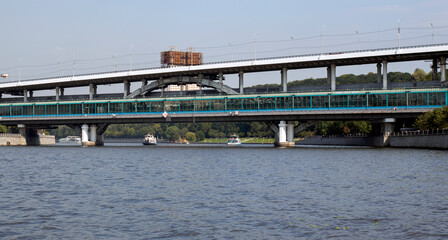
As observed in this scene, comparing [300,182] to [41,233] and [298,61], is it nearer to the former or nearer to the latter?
[41,233]

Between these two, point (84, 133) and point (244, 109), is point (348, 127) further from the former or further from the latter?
point (84, 133)

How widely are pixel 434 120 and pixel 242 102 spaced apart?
40462mm

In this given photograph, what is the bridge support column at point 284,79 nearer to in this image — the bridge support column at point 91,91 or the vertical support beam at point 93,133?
the vertical support beam at point 93,133

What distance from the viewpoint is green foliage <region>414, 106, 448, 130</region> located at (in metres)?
90.6

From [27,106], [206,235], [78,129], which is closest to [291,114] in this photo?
[78,129]

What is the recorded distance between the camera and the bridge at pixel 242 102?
107625 millimetres

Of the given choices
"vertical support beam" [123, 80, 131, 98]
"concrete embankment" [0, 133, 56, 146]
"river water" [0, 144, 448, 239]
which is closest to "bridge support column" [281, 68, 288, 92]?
"vertical support beam" [123, 80, 131, 98]

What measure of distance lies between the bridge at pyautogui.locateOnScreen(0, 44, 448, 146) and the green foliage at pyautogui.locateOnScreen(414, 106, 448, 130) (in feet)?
26.1

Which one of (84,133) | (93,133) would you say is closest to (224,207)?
(84,133)

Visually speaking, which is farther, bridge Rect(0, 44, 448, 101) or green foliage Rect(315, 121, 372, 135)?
green foliage Rect(315, 121, 372, 135)

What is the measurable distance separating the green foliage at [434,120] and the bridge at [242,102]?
7954 millimetres

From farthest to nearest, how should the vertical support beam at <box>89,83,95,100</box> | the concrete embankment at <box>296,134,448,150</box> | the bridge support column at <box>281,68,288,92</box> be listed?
the vertical support beam at <box>89,83,95,100</box>, the bridge support column at <box>281,68,288,92</box>, the concrete embankment at <box>296,134,448,150</box>

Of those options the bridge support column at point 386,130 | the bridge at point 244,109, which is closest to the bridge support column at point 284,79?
the bridge at point 244,109

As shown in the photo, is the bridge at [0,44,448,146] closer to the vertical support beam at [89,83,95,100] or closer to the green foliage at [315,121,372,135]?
the vertical support beam at [89,83,95,100]
